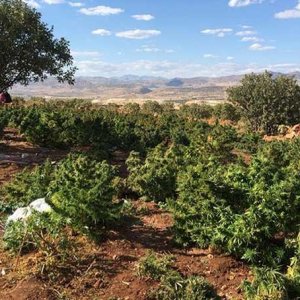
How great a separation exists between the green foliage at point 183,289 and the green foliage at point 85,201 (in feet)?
5.56

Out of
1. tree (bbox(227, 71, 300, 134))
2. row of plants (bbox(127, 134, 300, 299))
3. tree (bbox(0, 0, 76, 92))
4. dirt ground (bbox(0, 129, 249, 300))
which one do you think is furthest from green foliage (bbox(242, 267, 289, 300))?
tree (bbox(227, 71, 300, 134))

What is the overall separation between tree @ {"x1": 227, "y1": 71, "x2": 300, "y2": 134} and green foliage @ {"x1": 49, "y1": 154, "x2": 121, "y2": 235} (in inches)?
993

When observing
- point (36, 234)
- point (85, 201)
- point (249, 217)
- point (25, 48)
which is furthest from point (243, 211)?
point (25, 48)

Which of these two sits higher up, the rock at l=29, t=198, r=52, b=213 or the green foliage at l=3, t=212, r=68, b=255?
the rock at l=29, t=198, r=52, b=213

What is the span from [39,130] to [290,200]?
41.7ft

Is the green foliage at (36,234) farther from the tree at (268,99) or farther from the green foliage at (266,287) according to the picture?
the tree at (268,99)

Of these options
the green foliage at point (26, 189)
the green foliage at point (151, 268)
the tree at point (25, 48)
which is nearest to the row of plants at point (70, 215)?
the green foliage at point (26, 189)

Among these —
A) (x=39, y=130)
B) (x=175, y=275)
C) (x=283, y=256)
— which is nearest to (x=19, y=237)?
(x=175, y=275)

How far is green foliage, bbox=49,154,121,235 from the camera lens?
7168 mm

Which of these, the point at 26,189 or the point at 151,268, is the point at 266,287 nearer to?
the point at 151,268

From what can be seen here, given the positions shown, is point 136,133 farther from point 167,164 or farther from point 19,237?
point 19,237

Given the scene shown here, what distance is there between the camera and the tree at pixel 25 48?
1584 centimetres

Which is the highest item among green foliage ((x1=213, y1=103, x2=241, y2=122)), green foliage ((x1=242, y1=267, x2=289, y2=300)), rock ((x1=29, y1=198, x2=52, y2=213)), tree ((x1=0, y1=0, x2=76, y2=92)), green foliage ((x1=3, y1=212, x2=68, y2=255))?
tree ((x1=0, y1=0, x2=76, y2=92))

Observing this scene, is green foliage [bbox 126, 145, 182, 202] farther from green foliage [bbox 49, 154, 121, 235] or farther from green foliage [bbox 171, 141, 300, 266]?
green foliage [bbox 49, 154, 121, 235]
